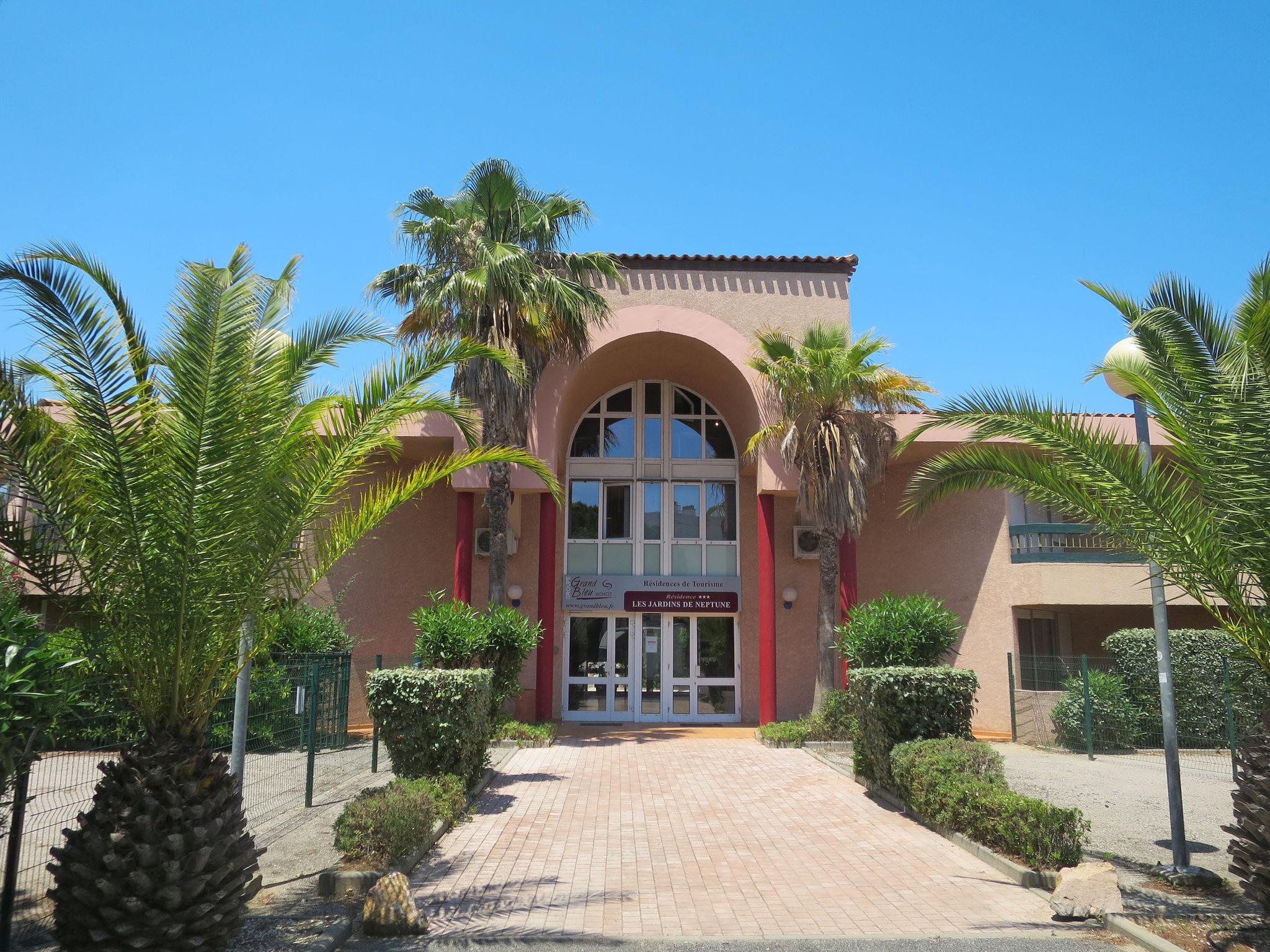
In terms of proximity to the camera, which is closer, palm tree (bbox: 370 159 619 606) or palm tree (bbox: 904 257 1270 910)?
palm tree (bbox: 904 257 1270 910)

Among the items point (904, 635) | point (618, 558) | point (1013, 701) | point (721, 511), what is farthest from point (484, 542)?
point (1013, 701)

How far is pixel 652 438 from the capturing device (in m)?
20.9

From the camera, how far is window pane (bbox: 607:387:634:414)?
68.9ft

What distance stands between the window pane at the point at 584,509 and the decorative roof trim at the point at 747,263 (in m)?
5.00

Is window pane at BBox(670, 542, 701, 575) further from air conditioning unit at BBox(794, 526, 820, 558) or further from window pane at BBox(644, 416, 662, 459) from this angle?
air conditioning unit at BBox(794, 526, 820, 558)

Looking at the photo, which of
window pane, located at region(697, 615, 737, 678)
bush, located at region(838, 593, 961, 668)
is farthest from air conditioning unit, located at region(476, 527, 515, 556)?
bush, located at region(838, 593, 961, 668)

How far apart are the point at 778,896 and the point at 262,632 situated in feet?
14.7

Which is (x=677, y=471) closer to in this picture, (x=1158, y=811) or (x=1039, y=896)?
(x=1158, y=811)

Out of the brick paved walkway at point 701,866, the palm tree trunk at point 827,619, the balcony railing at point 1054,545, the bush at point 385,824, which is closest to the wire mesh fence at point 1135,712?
the balcony railing at point 1054,545

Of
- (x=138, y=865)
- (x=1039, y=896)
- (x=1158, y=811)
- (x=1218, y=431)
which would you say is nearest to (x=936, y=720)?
(x=1158, y=811)

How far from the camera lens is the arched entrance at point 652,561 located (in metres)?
19.9

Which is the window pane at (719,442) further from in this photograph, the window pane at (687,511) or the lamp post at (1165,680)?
the lamp post at (1165,680)

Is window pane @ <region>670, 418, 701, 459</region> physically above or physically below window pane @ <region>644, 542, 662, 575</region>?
above

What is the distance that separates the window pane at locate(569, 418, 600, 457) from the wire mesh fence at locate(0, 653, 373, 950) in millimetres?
7659
